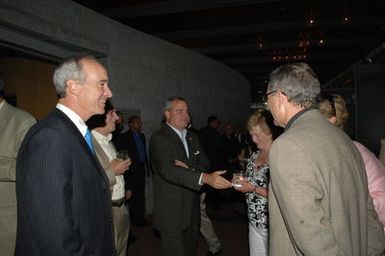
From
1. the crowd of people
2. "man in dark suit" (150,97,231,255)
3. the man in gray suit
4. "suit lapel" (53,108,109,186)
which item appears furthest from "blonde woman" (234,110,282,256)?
"suit lapel" (53,108,109,186)

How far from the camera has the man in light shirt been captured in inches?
105

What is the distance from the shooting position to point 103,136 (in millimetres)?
2975

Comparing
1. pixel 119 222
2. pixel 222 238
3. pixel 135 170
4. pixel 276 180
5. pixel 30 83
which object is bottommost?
pixel 222 238

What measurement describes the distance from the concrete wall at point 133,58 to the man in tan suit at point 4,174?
1778 mm

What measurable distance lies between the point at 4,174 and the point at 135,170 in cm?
355

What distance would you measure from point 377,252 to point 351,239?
453 millimetres

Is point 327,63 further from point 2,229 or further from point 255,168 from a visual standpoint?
point 2,229

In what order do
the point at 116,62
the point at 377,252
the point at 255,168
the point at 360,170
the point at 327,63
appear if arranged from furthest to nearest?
1. the point at 327,63
2. the point at 116,62
3. the point at 255,168
4. the point at 377,252
5. the point at 360,170

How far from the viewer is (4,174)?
227 centimetres

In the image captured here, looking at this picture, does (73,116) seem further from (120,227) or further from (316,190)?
(120,227)

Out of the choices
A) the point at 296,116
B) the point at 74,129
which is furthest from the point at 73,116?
the point at 296,116

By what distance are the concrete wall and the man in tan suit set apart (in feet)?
5.83

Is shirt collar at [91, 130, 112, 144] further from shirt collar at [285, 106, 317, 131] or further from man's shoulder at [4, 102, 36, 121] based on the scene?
shirt collar at [285, 106, 317, 131]

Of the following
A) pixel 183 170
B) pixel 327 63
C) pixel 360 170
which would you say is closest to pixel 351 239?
pixel 360 170
